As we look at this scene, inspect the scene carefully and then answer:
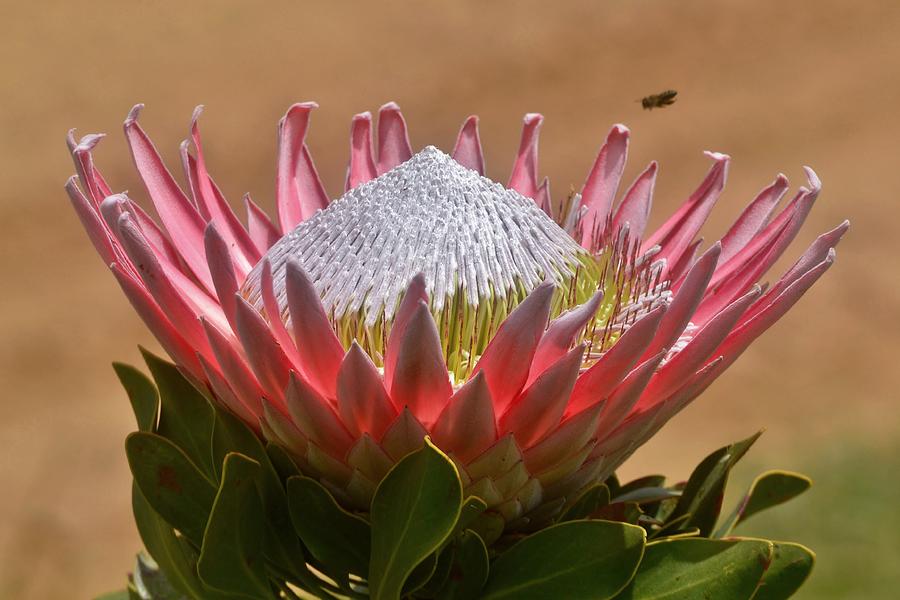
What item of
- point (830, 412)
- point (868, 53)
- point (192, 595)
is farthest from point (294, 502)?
point (868, 53)

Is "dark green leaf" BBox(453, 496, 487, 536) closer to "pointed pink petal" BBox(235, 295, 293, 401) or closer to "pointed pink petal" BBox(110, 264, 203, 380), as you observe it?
"pointed pink petal" BBox(235, 295, 293, 401)

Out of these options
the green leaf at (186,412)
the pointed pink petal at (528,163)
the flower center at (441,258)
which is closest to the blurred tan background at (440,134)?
the pointed pink petal at (528,163)

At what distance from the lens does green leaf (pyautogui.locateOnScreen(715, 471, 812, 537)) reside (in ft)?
5.14

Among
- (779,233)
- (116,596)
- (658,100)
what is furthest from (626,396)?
(658,100)

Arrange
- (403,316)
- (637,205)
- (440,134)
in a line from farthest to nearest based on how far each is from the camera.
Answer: (440,134) → (637,205) → (403,316)

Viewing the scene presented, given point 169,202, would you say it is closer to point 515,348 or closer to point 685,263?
point 515,348

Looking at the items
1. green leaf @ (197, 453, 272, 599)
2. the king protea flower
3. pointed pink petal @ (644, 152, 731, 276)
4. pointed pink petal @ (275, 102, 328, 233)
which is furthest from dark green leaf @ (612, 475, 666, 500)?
pointed pink petal @ (275, 102, 328, 233)

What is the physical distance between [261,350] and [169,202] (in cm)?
48

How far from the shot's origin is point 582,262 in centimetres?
162

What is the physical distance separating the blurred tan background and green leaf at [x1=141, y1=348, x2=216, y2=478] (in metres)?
4.33

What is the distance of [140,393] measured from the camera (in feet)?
5.03

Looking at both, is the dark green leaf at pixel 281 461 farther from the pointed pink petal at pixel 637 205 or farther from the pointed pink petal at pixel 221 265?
the pointed pink petal at pixel 637 205

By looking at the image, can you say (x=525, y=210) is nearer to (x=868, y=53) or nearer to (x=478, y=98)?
(x=478, y=98)

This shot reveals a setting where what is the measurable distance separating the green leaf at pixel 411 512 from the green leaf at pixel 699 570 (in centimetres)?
26
